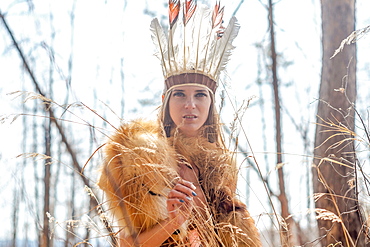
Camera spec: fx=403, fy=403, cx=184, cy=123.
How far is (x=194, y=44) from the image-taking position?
2049 millimetres

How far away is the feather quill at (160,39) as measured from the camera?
207 centimetres

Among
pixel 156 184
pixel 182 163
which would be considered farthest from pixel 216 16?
pixel 156 184

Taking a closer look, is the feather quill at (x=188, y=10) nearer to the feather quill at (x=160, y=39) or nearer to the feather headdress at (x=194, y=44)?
the feather headdress at (x=194, y=44)

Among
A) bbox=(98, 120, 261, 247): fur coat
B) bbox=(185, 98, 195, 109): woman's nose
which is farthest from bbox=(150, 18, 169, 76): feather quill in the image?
bbox=(98, 120, 261, 247): fur coat

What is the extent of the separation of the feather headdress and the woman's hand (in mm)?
666

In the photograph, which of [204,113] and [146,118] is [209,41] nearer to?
[204,113]

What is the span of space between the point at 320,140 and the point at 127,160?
146 cm

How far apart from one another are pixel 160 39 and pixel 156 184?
82cm

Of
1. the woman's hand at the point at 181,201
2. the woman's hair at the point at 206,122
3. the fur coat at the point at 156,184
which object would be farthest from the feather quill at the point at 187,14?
the woman's hand at the point at 181,201

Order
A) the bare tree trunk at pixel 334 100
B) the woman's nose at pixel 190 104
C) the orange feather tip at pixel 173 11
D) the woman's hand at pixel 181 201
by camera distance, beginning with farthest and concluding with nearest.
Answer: the bare tree trunk at pixel 334 100 → the orange feather tip at pixel 173 11 → the woman's nose at pixel 190 104 → the woman's hand at pixel 181 201

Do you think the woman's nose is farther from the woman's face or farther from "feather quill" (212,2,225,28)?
"feather quill" (212,2,225,28)

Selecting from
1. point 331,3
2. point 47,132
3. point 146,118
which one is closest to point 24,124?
point 47,132

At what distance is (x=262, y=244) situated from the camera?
1718mm

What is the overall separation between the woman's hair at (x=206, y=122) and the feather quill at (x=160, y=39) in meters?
0.17
